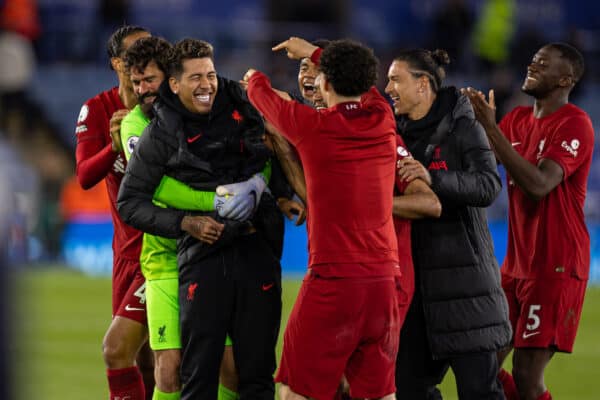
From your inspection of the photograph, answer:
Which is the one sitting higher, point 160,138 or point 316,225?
point 160,138

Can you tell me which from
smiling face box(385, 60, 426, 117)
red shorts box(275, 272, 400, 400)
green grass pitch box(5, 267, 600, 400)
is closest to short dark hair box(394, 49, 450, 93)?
smiling face box(385, 60, 426, 117)

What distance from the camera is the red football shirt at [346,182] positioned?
3.70 m

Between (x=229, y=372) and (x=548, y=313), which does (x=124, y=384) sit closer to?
(x=229, y=372)

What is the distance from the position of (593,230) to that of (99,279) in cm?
726

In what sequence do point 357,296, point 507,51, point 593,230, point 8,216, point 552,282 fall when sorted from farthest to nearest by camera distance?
point 507,51
point 593,230
point 552,282
point 357,296
point 8,216

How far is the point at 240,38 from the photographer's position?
1773 cm

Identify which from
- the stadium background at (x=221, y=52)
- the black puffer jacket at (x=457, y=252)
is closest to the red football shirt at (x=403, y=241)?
the black puffer jacket at (x=457, y=252)

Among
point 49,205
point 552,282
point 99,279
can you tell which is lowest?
point 99,279

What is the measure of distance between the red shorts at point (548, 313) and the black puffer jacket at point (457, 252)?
57 centimetres

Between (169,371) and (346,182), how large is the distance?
1272 millimetres

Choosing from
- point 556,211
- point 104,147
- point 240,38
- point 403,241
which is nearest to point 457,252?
point 403,241

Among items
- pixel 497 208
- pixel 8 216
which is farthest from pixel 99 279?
pixel 8 216

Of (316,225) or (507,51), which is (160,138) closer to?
(316,225)

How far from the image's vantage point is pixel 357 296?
3.69 meters
